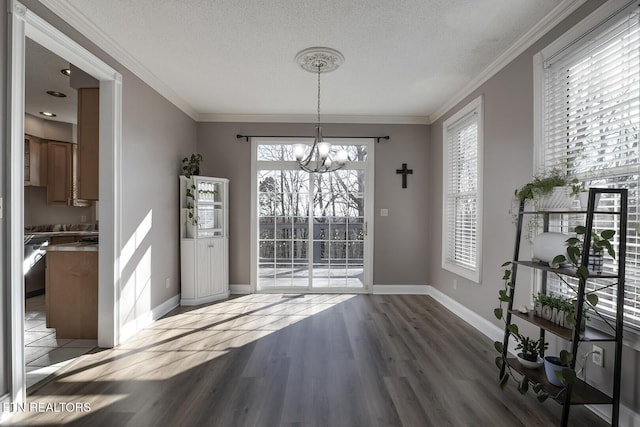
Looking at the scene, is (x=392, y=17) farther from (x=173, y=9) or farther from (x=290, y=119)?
(x=290, y=119)

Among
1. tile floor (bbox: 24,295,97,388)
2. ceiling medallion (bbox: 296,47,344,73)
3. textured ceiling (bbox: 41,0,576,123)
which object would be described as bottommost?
tile floor (bbox: 24,295,97,388)

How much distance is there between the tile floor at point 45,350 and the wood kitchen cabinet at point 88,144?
1330mm

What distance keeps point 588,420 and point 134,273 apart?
3.68 m

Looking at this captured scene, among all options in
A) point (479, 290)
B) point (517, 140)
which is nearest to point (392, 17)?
point (517, 140)

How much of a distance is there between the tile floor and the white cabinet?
4.28 feet

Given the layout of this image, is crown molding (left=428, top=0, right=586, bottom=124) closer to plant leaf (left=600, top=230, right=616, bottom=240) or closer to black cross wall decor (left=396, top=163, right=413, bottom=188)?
black cross wall decor (left=396, top=163, right=413, bottom=188)

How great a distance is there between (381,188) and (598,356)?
3178 millimetres

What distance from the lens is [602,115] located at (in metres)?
2.01

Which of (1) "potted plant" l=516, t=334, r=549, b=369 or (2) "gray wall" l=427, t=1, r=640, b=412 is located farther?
(2) "gray wall" l=427, t=1, r=640, b=412

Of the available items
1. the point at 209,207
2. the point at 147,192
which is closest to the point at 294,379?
the point at 147,192

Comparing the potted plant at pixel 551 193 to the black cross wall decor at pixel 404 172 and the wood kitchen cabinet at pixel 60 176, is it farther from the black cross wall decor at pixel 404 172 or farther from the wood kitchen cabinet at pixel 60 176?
the wood kitchen cabinet at pixel 60 176

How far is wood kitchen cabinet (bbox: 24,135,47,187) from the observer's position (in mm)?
4820

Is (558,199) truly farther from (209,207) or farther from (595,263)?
(209,207)

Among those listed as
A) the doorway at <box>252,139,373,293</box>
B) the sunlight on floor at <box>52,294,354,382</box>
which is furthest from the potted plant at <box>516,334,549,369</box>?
the doorway at <box>252,139,373,293</box>
